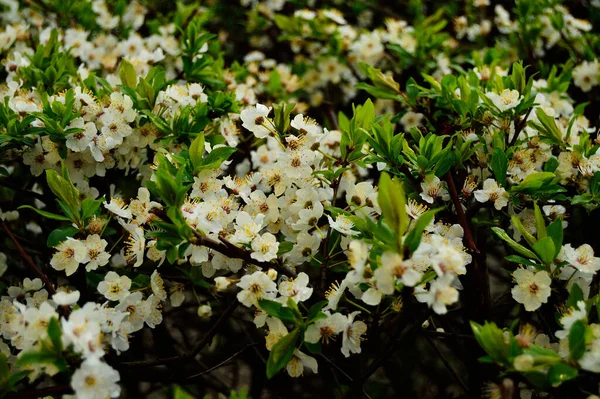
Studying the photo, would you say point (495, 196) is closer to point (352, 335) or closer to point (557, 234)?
point (557, 234)

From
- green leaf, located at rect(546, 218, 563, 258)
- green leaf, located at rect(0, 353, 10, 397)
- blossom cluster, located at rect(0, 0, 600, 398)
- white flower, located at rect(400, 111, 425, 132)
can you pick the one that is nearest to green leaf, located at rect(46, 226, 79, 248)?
blossom cluster, located at rect(0, 0, 600, 398)

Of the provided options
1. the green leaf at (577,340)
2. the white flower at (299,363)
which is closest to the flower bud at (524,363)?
the green leaf at (577,340)

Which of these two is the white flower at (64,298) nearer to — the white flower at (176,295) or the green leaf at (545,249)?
the white flower at (176,295)

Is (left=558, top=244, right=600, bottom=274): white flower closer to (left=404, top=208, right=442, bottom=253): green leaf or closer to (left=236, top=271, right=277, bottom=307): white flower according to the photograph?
(left=404, top=208, right=442, bottom=253): green leaf

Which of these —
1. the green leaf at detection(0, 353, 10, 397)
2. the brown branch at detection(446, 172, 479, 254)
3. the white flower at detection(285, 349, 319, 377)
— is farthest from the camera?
the brown branch at detection(446, 172, 479, 254)

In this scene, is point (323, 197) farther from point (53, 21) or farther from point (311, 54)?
point (53, 21)

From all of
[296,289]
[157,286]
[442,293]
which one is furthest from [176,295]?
[442,293]
